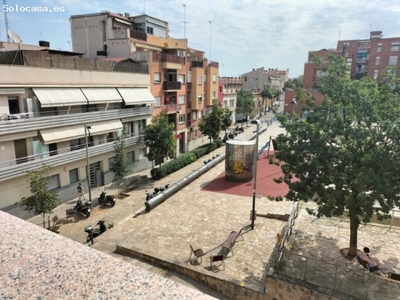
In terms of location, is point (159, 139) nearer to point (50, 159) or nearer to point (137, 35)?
point (50, 159)

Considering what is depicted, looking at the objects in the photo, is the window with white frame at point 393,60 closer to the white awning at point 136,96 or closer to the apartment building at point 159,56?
the apartment building at point 159,56

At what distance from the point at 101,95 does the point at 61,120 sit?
4353mm

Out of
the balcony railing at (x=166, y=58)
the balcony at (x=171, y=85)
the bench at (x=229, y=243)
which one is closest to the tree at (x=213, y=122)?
the balcony at (x=171, y=85)

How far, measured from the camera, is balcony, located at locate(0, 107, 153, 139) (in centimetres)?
1764

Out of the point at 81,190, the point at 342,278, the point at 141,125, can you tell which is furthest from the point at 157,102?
the point at 342,278

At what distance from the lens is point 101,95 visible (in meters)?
24.0

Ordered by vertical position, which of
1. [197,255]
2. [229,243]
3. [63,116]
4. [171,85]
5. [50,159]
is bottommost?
[197,255]

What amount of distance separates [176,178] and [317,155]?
58.6 ft

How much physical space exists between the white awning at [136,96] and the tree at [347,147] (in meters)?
18.0

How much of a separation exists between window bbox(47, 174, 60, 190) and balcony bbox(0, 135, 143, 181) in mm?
1269

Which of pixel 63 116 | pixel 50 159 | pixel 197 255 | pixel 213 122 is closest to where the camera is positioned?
pixel 197 255

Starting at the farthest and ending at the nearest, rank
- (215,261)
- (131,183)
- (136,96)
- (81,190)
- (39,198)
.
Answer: (136,96), (131,183), (81,190), (39,198), (215,261)

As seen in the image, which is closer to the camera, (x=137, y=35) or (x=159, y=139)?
(x=159, y=139)

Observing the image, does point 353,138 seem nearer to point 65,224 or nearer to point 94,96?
point 65,224
